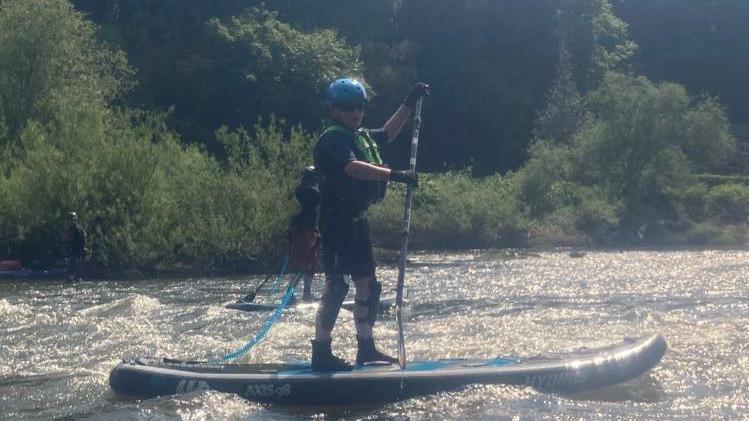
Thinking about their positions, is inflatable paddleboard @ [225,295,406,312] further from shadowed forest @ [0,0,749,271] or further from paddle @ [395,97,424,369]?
shadowed forest @ [0,0,749,271]

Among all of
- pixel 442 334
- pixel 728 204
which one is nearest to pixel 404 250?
pixel 442 334

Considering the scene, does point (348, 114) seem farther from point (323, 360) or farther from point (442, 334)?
point (442, 334)

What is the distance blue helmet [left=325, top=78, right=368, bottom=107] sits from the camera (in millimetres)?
8109

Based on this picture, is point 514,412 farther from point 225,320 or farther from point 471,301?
point 471,301

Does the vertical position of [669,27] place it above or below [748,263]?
above

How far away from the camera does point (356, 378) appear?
794 centimetres

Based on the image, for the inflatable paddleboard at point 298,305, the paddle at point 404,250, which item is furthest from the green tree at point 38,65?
the paddle at point 404,250

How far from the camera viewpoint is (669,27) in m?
64.7

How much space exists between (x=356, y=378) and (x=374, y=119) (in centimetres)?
3911

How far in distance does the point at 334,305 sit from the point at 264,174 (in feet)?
60.9

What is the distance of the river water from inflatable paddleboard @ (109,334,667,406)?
3.6 inches

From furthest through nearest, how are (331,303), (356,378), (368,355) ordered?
(368,355)
(331,303)
(356,378)

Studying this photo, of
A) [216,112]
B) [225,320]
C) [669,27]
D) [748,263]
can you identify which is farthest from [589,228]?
[669,27]

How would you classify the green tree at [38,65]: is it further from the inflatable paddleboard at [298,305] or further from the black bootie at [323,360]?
the black bootie at [323,360]
